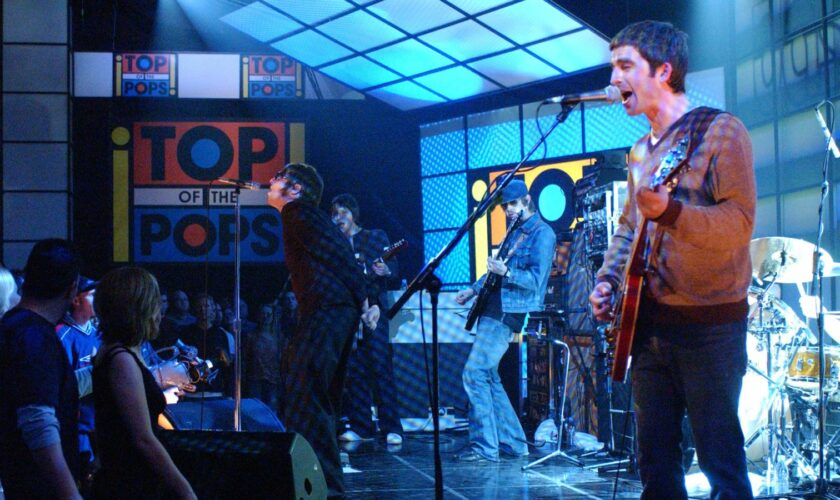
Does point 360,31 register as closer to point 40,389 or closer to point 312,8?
point 312,8

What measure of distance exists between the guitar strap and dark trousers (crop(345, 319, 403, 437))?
6.07 metres

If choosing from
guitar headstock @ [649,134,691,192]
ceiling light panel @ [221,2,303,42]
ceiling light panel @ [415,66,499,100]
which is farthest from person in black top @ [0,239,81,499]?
ceiling light panel @ [415,66,499,100]

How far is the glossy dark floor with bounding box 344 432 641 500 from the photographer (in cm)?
599

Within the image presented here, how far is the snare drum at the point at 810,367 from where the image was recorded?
6.14 m

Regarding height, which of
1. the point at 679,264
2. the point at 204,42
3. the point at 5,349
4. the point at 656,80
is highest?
the point at 204,42

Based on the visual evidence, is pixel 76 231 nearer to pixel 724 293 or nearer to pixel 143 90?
pixel 143 90

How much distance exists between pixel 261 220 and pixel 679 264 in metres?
12.7

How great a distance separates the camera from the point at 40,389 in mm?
2852

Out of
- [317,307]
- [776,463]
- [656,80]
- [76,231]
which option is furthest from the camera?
[76,231]

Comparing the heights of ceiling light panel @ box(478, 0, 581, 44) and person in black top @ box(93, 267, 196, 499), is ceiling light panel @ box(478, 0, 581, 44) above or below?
above

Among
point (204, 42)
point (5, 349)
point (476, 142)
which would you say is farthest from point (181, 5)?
point (5, 349)

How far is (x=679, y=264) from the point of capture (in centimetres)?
288

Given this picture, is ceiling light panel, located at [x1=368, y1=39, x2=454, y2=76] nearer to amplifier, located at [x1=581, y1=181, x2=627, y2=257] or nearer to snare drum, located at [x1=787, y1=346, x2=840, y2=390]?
amplifier, located at [x1=581, y1=181, x2=627, y2=257]

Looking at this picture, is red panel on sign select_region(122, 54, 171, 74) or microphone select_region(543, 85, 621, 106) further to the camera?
red panel on sign select_region(122, 54, 171, 74)
